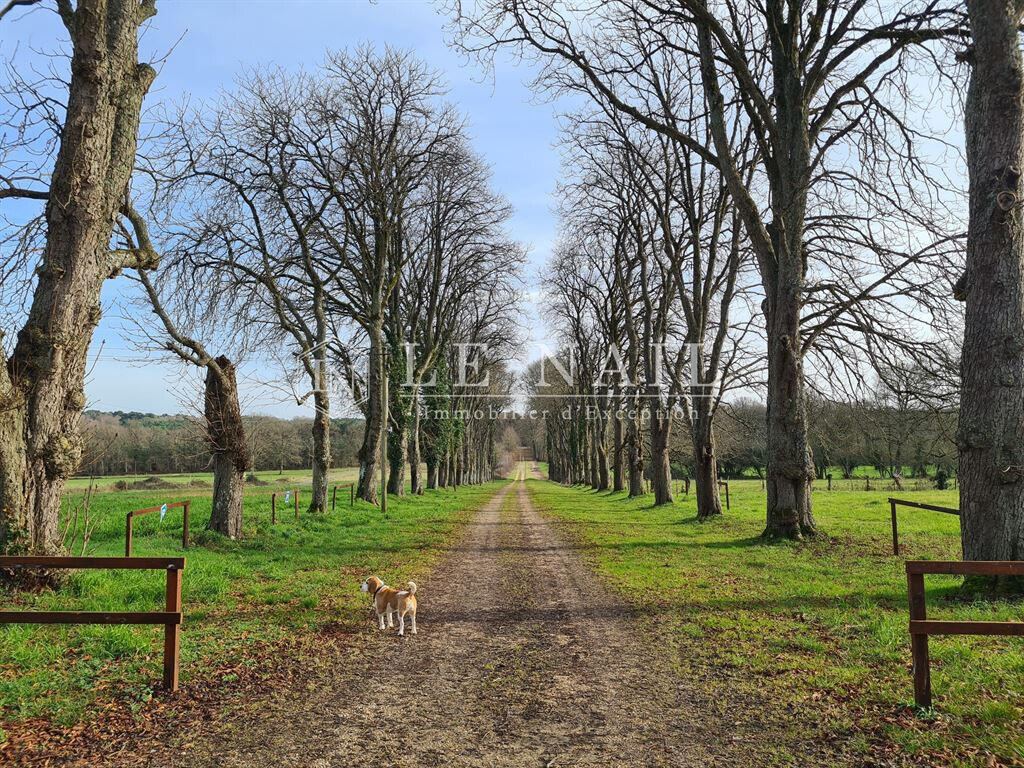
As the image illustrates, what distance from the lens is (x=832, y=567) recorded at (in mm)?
10000

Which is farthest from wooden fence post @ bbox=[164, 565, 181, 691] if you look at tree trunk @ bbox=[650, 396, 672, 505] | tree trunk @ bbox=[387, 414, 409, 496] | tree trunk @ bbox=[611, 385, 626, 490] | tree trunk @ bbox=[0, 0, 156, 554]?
tree trunk @ bbox=[611, 385, 626, 490]

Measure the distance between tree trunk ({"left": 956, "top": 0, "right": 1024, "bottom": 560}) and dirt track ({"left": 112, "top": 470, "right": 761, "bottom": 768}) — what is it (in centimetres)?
445

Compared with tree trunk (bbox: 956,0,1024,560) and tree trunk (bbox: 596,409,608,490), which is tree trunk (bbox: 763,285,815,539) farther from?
tree trunk (bbox: 596,409,608,490)

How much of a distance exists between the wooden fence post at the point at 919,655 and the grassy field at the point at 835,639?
0.12 meters

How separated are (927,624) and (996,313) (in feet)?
15.1

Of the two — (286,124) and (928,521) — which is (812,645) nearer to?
(928,521)

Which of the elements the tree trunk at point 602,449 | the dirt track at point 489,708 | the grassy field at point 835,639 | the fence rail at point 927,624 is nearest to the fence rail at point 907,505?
the grassy field at point 835,639

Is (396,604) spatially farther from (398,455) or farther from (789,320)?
(398,455)

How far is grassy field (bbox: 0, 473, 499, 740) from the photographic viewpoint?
16.6 ft

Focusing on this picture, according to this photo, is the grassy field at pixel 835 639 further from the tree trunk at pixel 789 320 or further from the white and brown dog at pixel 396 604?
the white and brown dog at pixel 396 604

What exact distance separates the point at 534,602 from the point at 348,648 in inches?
112

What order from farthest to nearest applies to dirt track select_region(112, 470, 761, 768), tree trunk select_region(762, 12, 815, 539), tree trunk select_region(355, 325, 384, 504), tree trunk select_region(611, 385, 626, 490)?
tree trunk select_region(611, 385, 626, 490)
tree trunk select_region(355, 325, 384, 504)
tree trunk select_region(762, 12, 815, 539)
dirt track select_region(112, 470, 761, 768)

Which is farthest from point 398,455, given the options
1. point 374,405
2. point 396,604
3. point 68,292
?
point 396,604

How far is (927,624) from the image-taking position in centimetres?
452
